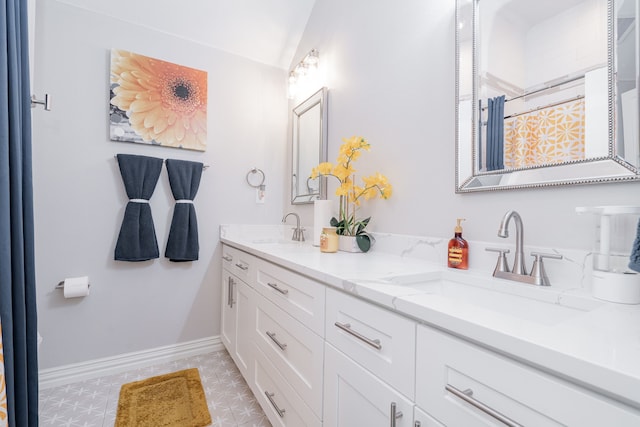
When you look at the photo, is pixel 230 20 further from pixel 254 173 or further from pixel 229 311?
pixel 229 311

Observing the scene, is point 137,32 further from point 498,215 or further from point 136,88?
point 498,215

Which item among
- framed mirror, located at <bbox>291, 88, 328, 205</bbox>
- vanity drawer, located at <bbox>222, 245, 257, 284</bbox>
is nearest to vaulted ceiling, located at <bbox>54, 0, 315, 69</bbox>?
framed mirror, located at <bbox>291, 88, 328, 205</bbox>

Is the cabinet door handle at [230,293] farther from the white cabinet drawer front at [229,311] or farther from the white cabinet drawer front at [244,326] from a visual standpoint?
the white cabinet drawer front at [244,326]

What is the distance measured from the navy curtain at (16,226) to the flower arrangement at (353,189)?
3.84 feet

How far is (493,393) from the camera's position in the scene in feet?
1.60

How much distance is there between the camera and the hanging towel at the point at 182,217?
6.49 feet

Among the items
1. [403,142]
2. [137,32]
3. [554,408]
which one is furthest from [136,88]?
[554,408]

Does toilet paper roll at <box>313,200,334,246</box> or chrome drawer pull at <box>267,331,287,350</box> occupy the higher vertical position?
toilet paper roll at <box>313,200,334,246</box>

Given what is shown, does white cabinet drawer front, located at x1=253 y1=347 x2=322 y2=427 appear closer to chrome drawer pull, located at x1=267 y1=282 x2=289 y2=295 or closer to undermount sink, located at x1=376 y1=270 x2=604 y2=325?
chrome drawer pull, located at x1=267 y1=282 x2=289 y2=295

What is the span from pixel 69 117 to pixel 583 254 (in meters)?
2.53

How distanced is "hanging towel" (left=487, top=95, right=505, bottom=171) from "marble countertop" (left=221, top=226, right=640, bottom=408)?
0.39m

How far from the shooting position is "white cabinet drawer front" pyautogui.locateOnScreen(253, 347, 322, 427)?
1.02 m

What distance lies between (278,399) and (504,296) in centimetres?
96

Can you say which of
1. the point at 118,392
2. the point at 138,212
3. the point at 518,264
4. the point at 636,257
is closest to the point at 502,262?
the point at 518,264
